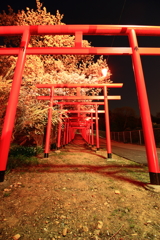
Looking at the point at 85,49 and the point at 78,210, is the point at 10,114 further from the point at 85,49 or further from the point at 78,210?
the point at 85,49

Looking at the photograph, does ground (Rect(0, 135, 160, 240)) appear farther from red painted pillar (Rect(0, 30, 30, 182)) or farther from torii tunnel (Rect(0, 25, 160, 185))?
torii tunnel (Rect(0, 25, 160, 185))

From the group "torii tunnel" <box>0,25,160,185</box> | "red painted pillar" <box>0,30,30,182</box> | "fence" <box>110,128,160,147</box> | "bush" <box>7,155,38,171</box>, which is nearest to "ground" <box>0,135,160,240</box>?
"red painted pillar" <box>0,30,30,182</box>

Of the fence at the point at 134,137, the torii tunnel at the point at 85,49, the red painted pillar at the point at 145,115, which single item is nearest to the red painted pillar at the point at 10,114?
the torii tunnel at the point at 85,49

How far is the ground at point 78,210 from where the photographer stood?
48.0 inches

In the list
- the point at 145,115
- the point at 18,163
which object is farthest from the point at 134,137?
the point at 18,163

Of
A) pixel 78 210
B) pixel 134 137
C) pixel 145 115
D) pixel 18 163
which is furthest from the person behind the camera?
pixel 134 137

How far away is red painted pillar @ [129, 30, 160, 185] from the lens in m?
2.25

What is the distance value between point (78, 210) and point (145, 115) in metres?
2.16

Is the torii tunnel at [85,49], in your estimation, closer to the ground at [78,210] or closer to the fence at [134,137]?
the ground at [78,210]

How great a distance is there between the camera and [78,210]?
1.58 meters

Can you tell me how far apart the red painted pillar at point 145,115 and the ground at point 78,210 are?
0.41 meters

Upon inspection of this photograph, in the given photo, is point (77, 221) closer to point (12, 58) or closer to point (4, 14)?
point (12, 58)

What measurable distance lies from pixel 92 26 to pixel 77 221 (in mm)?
3915

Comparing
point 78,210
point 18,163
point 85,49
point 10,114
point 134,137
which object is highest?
point 85,49
